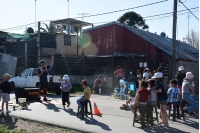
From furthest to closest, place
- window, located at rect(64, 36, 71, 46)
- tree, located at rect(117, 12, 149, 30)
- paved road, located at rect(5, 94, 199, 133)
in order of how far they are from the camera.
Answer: tree, located at rect(117, 12, 149, 30) → window, located at rect(64, 36, 71, 46) → paved road, located at rect(5, 94, 199, 133)

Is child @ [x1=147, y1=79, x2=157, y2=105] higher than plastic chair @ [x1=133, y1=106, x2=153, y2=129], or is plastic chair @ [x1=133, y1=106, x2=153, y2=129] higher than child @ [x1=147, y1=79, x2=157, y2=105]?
child @ [x1=147, y1=79, x2=157, y2=105]

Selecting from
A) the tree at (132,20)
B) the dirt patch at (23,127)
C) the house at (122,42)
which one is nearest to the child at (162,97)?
the dirt patch at (23,127)

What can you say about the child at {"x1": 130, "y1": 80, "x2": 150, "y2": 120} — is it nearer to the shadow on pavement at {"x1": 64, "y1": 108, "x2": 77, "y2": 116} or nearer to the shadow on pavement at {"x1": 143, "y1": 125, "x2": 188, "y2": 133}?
the shadow on pavement at {"x1": 143, "y1": 125, "x2": 188, "y2": 133}

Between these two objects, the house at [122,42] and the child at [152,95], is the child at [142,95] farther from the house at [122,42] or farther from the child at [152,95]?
the house at [122,42]

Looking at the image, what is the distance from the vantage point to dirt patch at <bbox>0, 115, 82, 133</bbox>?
6.38 meters

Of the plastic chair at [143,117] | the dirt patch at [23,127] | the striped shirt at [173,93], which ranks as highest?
the striped shirt at [173,93]

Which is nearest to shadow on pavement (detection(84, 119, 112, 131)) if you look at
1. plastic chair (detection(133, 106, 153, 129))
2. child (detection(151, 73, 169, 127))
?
plastic chair (detection(133, 106, 153, 129))

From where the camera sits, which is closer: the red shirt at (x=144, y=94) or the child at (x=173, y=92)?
the red shirt at (x=144, y=94)

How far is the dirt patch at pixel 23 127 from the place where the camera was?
6.38 m

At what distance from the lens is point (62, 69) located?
2286 centimetres

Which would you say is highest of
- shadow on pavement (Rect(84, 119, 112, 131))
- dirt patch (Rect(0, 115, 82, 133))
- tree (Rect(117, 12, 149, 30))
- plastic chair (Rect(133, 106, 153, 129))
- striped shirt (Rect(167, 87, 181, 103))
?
tree (Rect(117, 12, 149, 30))

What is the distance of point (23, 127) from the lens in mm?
6793

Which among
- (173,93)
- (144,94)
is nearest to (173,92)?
(173,93)

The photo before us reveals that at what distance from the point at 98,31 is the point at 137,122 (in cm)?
2050
